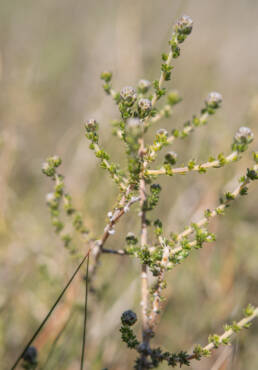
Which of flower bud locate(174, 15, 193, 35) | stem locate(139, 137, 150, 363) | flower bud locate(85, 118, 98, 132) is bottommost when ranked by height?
stem locate(139, 137, 150, 363)

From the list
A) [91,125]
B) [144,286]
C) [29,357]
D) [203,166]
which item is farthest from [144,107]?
[29,357]

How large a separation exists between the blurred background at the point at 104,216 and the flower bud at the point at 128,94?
0.49 meters

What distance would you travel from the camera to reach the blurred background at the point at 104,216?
250 centimetres

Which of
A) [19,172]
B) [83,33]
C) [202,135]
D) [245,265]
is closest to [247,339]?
[245,265]

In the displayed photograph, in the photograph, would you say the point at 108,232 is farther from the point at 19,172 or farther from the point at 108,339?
the point at 19,172

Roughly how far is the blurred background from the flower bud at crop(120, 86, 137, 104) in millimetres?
489

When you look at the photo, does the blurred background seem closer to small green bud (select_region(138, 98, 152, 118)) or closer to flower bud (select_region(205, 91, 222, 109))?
flower bud (select_region(205, 91, 222, 109))

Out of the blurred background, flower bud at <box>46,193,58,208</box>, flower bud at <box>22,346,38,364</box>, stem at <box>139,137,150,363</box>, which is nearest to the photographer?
flower bud at <box>22,346,38,364</box>

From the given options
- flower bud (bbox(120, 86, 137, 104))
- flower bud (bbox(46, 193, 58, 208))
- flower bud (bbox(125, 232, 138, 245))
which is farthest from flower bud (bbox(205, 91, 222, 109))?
flower bud (bbox(46, 193, 58, 208))

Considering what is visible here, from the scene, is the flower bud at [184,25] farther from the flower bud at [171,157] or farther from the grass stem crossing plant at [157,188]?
the flower bud at [171,157]

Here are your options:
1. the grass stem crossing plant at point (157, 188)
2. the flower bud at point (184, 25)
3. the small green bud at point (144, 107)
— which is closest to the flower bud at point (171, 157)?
the grass stem crossing plant at point (157, 188)

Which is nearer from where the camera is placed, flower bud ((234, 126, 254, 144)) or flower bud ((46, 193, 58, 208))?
flower bud ((234, 126, 254, 144))

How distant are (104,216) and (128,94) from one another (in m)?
1.70

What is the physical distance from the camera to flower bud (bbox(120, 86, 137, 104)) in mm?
1223
